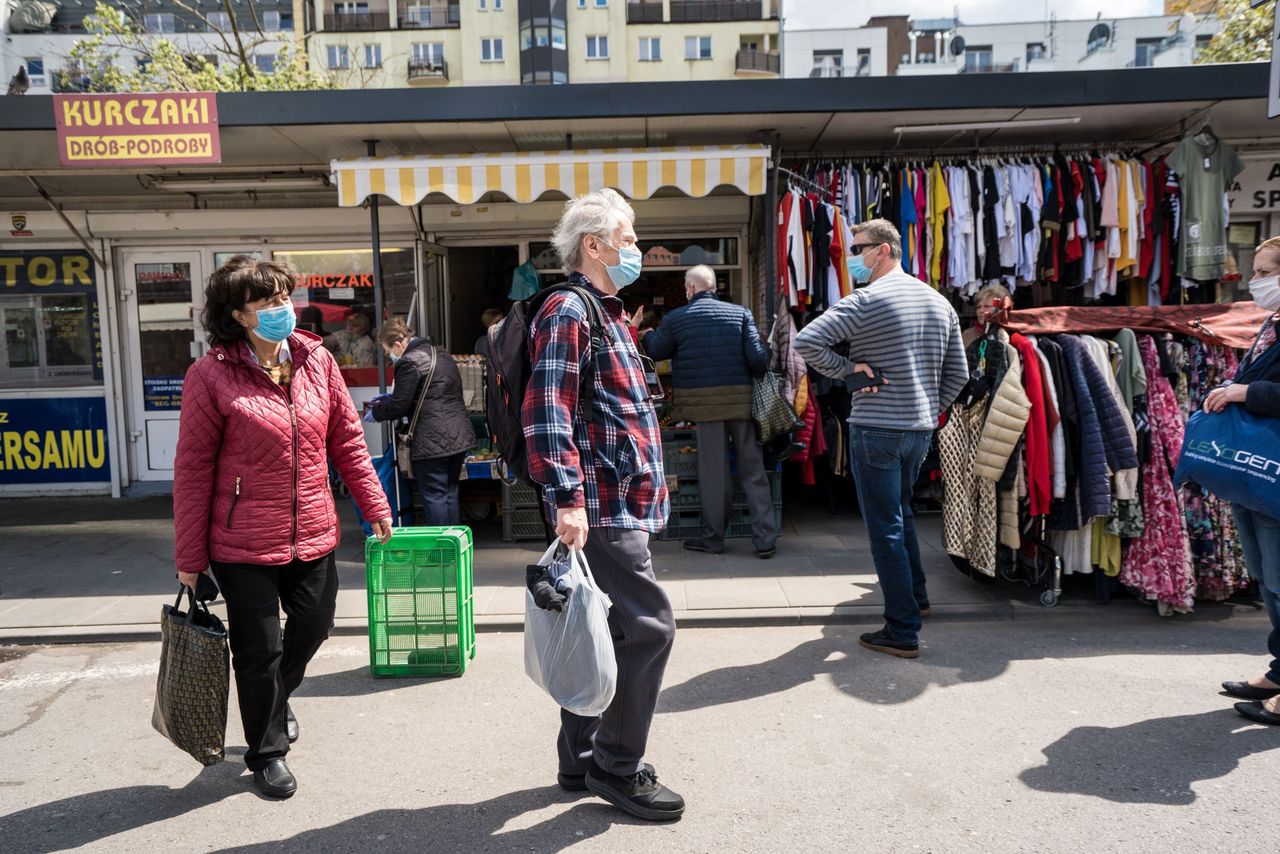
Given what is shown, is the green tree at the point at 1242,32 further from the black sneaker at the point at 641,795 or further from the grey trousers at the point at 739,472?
the black sneaker at the point at 641,795

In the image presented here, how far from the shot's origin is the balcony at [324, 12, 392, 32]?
54.5 metres

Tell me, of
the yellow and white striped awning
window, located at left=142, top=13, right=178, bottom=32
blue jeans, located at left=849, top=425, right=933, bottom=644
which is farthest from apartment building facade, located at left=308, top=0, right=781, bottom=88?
blue jeans, located at left=849, top=425, right=933, bottom=644

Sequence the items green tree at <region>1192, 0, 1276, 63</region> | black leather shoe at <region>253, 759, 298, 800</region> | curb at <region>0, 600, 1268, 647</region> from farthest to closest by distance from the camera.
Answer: green tree at <region>1192, 0, 1276, 63</region>
curb at <region>0, 600, 1268, 647</region>
black leather shoe at <region>253, 759, 298, 800</region>

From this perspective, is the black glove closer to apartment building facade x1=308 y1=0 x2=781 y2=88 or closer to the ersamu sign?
the ersamu sign

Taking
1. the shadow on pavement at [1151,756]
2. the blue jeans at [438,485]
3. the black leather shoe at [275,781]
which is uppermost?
the blue jeans at [438,485]

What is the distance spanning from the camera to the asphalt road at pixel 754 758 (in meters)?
2.97

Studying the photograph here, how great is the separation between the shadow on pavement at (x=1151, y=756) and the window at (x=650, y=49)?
57197 mm

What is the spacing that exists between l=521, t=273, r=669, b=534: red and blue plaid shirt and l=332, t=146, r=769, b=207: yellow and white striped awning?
388 centimetres

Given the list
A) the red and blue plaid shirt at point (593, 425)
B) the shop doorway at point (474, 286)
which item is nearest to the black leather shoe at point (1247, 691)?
the red and blue plaid shirt at point (593, 425)

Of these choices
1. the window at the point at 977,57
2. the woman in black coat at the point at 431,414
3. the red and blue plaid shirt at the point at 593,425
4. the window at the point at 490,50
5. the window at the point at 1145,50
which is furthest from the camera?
the window at the point at 977,57

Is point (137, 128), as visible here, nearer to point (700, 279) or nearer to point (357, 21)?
point (700, 279)

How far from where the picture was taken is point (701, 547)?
6.84 m

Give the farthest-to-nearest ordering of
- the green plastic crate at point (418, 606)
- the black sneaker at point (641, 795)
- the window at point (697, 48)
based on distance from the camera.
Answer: the window at point (697, 48), the green plastic crate at point (418, 606), the black sneaker at point (641, 795)

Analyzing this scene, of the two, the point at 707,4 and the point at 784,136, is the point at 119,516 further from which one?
the point at 707,4
